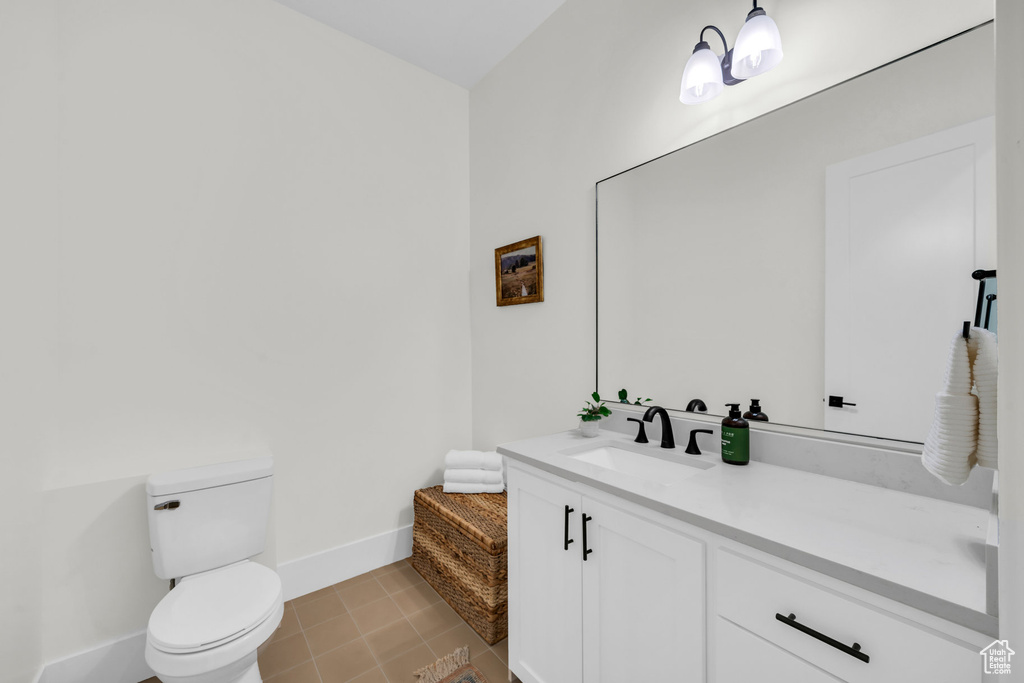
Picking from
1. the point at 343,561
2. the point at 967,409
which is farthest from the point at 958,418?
the point at 343,561

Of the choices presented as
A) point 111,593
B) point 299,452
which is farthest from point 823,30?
point 111,593

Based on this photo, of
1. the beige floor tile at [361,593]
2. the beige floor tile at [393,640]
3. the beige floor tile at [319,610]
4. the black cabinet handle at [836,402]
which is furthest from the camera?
the beige floor tile at [361,593]

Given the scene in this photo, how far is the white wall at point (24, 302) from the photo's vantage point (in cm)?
134

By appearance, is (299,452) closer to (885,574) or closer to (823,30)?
(885,574)

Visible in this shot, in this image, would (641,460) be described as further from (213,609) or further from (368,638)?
(213,609)

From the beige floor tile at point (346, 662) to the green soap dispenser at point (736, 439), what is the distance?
1.56 m

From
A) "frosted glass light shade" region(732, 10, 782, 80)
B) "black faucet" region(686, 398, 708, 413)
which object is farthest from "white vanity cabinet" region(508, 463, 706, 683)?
"frosted glass light shade" region(732, 10, 782, 80)

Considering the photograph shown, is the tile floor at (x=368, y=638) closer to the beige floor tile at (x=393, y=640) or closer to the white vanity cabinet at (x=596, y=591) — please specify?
the beige floor tile at (x=393, y=640)

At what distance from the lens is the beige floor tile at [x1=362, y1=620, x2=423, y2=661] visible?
1704mm

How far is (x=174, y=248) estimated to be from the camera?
1.80 m

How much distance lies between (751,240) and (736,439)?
2.14ft

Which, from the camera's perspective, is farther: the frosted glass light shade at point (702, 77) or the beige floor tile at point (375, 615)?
the beige floor tile at point (375, 615)

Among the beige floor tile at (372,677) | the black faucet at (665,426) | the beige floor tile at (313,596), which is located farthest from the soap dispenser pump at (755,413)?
the beige floor tile at (313,596)

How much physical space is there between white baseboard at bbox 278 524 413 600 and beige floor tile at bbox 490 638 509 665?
0.90 meters
